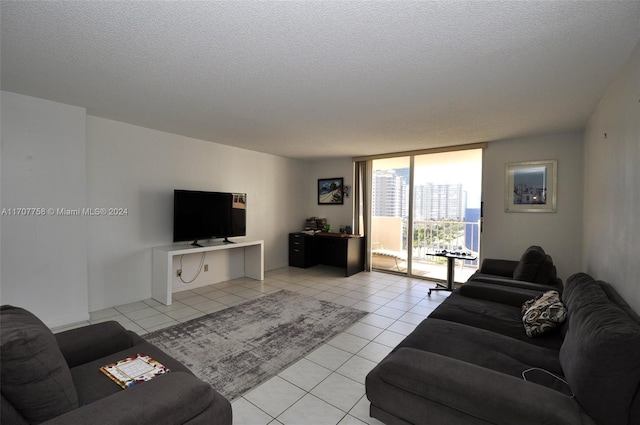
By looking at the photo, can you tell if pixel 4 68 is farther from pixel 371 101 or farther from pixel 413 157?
pixel 413 157

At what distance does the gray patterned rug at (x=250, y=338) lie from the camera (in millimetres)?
2354

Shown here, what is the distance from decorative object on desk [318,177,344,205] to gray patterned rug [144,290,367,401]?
9.27 feet

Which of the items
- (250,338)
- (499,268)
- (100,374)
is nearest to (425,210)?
(499,268)

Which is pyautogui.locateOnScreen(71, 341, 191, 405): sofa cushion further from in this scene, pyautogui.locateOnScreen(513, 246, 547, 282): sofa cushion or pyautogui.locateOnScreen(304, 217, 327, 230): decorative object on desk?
pyautogui.locateOnScreen(304, 217, 327, 230): decorative object on desk

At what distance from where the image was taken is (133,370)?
1.52 m

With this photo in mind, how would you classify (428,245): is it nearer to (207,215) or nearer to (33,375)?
(207,215)

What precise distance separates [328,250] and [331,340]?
136 inches

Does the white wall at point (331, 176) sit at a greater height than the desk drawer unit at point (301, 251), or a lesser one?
greater

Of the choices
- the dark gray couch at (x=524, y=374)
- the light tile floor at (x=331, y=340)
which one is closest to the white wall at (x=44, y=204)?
the light tile floor at (x=331, y=340)

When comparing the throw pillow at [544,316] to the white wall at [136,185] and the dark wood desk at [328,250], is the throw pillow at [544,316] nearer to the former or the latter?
the dark wood desk at [328,250]

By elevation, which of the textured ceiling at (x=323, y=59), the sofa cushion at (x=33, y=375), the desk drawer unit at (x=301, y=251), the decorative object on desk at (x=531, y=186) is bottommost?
the desk drawer unit at (x=301, y=251)

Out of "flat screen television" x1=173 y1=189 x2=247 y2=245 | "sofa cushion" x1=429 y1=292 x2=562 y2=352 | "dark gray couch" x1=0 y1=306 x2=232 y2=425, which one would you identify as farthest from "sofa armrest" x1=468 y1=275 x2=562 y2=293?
"flat screen television" x1=173 y1=189 x2=247 y2=245

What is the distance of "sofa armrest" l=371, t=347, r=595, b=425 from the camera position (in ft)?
3.94

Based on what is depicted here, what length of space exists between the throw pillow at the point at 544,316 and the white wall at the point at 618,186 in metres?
0.37
